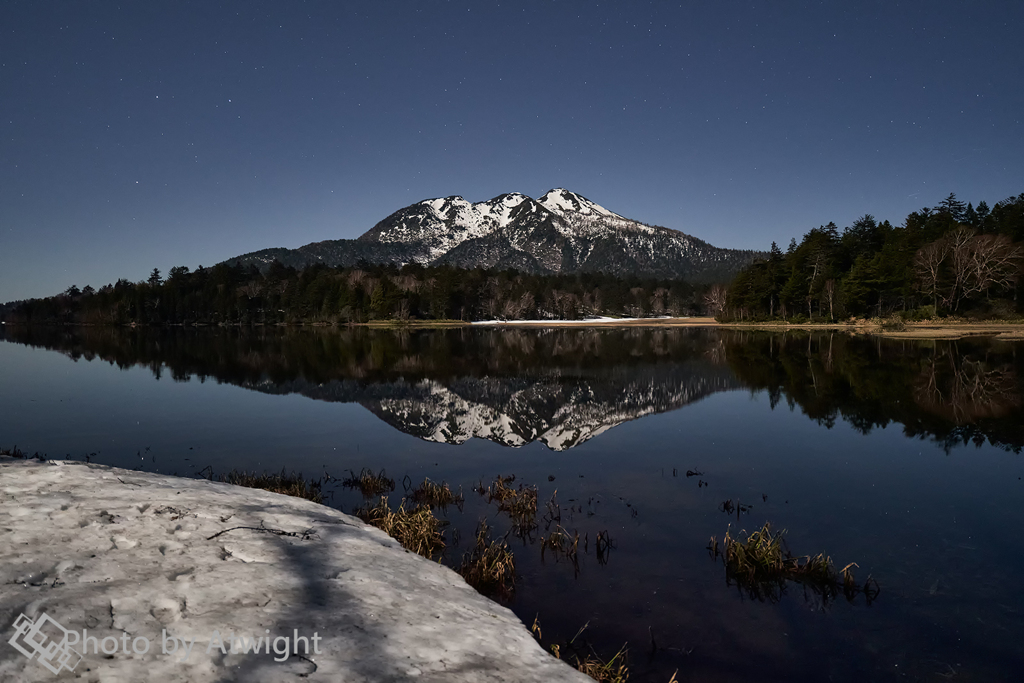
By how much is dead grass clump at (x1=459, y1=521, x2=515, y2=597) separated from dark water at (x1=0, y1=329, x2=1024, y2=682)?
1.09 ft

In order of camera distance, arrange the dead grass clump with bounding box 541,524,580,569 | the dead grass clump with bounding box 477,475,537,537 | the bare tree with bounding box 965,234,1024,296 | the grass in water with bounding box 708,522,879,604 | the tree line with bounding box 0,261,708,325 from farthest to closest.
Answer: the tree line with bounding box 0,261,708,325 → the bare tree with bounding box 965,234,1024,296 → the dead grass clump with bounding box 477,475,537,537 → the dead grass clump with bounding box 541,524,580,569 → the grass in water with bounding box 708,522,879,604

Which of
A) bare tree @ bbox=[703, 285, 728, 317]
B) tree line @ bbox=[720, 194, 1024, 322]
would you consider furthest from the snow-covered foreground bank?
bare tree @ bbox=[703, 285, 728, 317]

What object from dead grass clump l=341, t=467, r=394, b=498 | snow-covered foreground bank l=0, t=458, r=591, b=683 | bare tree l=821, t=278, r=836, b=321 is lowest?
dead grass clump l=341, t=467, r=394, b=498

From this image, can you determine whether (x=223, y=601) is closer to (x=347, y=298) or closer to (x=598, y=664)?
(x=598, y=664)

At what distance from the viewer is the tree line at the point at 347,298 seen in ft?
Result: 495

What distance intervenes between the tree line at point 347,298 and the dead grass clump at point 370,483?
132 m

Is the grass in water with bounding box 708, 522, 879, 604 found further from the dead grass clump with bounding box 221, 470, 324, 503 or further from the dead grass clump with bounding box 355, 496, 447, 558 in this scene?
the dead grass clump with bounding box 221, 470, 324, 503

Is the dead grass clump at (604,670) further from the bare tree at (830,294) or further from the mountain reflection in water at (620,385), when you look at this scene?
the bare tree at (830,294)

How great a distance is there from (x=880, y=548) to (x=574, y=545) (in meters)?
5.07

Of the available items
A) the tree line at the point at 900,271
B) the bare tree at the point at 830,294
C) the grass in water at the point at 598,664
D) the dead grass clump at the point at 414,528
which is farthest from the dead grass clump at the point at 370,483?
the bare tree at the point at 830,294

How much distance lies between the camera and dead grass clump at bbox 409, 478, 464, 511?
1125 cm

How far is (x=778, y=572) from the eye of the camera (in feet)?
26.0

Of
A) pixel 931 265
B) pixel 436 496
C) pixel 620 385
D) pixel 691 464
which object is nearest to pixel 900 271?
pixel 931 265

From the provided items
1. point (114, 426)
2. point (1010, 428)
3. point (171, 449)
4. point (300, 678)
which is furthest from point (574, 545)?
point (114, 426)
